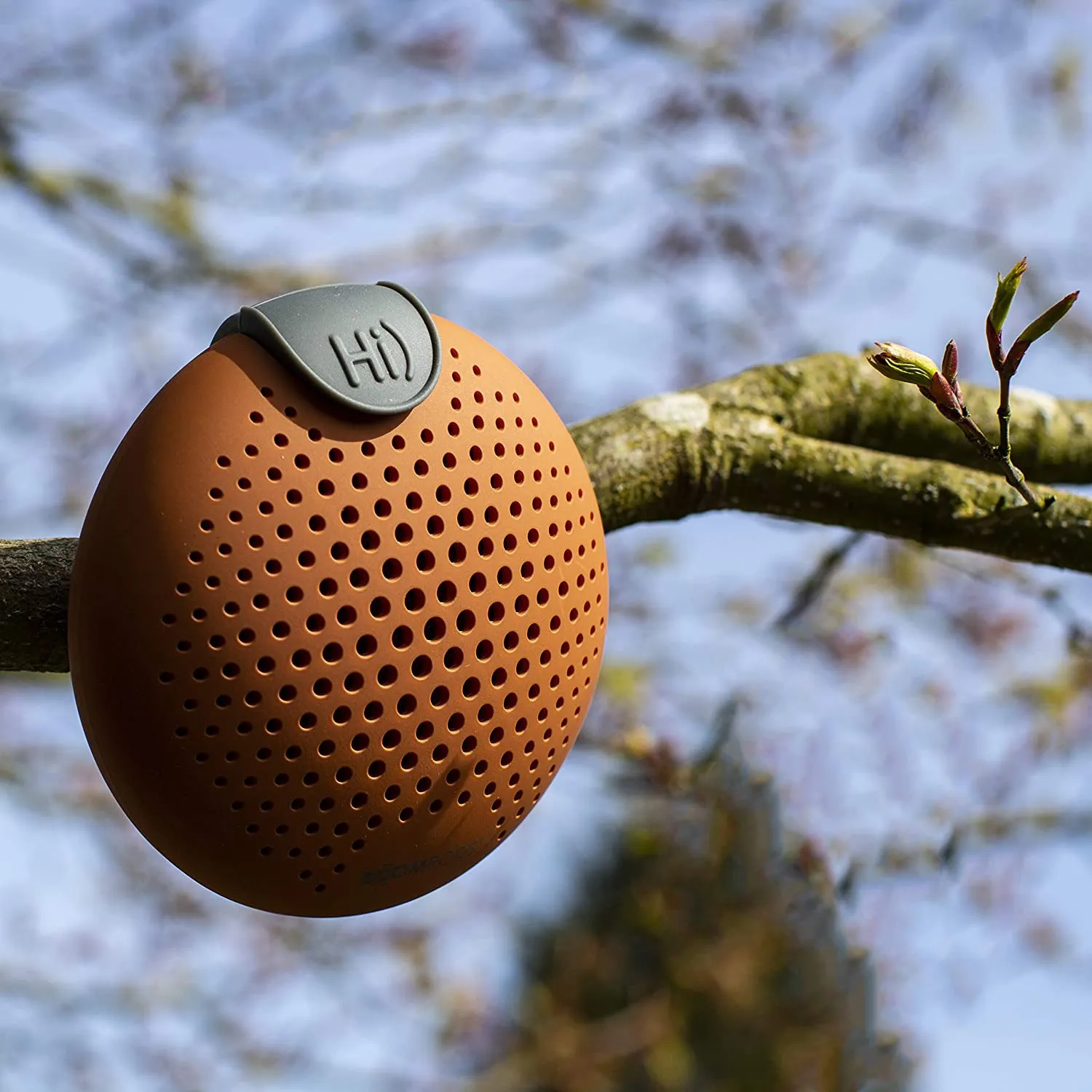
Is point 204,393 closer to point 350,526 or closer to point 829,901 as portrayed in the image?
point 350,526

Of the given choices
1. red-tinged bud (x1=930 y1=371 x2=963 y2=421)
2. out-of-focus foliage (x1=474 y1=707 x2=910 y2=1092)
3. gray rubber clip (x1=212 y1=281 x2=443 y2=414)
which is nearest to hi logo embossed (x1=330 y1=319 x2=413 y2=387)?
gray rubber clip (x1=212 y1=281 x2=443 y2=414)

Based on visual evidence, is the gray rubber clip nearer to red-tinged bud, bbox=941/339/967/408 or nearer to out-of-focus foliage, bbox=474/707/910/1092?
red-tinged bud, bbox=941/339/967/408

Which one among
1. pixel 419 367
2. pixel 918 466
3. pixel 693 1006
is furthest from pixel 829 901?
pixel 693 1006

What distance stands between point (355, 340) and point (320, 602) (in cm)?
23

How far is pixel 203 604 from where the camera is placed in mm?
952

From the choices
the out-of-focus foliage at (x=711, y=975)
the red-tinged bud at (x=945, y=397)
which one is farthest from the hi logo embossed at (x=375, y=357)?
the out-of-focus foliage at (x=711, y=975)

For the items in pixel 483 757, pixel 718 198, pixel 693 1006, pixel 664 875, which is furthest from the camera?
pixel 693 1006

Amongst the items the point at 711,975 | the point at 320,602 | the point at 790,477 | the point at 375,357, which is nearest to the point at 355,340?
the point at 375,357

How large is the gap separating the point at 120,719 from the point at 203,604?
13 centimetres

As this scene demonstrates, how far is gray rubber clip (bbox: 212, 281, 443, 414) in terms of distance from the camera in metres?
1.00

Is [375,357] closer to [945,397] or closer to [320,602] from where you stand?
[320,602]

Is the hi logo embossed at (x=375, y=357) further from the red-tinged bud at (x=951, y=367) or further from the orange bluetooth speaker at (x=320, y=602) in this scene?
the red-tinged bud at (x=951, y=367)

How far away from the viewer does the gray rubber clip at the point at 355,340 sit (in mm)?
997

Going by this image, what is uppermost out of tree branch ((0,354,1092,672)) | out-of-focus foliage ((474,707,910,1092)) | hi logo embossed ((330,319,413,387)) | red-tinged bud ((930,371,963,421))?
hi logo embossed ((330,319,413,387))
